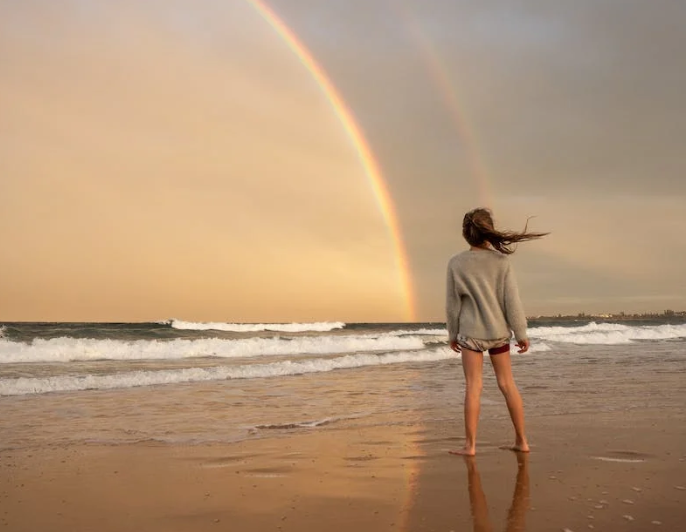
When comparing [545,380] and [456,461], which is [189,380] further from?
[456,461]

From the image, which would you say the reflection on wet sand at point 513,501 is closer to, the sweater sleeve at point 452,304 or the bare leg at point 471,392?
the bare leg at point 471,392

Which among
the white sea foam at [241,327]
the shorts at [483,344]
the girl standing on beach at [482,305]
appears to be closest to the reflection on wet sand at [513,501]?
the girl standing on beach at [482,305]

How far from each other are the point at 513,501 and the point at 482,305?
1.89 metres

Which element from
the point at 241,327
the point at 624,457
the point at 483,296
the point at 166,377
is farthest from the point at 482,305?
the point at 241,327

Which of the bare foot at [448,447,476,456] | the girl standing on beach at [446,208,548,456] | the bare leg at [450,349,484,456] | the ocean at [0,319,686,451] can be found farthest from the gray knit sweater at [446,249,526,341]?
the ocean at [0,319,686,451]

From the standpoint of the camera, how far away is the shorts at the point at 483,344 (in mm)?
5723

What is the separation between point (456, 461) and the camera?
18.4 feet

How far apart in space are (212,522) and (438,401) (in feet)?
21.4

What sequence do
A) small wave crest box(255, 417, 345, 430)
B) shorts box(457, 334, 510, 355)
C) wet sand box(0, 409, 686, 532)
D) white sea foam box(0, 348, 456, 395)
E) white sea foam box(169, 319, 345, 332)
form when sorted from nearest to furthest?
wet sand box(0, 409, 686, 532) < shorts box(457, 334, 510, 355) < small wave crest box(255, 417, 345, 430) < white sea foam box(0, 348, 456, 395) < white sea foam box(169, 319, 345, 332)

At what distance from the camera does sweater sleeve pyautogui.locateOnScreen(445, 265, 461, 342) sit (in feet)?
19.2

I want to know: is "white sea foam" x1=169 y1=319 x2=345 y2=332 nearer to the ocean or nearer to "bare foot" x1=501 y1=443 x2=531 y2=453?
the ocean

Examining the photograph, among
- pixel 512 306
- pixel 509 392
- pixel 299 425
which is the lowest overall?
pixel 299 425

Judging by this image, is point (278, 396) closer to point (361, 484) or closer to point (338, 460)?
point (338, 460)

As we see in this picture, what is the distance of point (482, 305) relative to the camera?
5746mm
